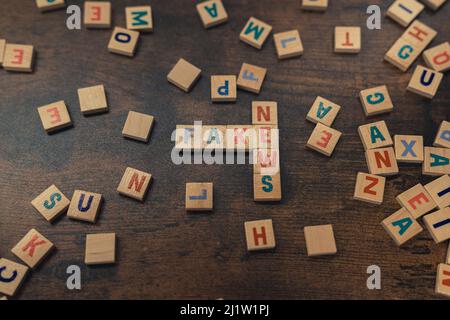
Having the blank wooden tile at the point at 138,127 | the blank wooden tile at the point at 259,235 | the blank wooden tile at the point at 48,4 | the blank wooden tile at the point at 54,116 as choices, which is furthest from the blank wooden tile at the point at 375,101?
the blank wooden tile at the point at 48,4

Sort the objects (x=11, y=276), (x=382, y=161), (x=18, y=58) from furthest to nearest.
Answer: (x=18, y=58) < (x=382, y=161) < (x=11, y=276)

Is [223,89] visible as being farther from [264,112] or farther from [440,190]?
[440,190]

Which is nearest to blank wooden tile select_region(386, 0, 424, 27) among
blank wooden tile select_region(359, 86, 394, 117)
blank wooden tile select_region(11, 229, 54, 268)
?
blank wooden tile select_region(359, 86, 394, 117)

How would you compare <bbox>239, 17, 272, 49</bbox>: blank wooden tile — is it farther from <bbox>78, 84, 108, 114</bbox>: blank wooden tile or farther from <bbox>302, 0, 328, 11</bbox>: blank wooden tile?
<bbox>78, 84, 108, 114</bbox>: blank wooden tile

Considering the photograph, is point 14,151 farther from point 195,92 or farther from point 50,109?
point 195,92

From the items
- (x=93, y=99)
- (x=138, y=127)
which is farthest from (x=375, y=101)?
(x=93, y=99)

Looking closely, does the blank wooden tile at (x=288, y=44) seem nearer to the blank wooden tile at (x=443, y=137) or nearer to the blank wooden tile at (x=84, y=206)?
the blank wooden tile at (x=443, y=137)
